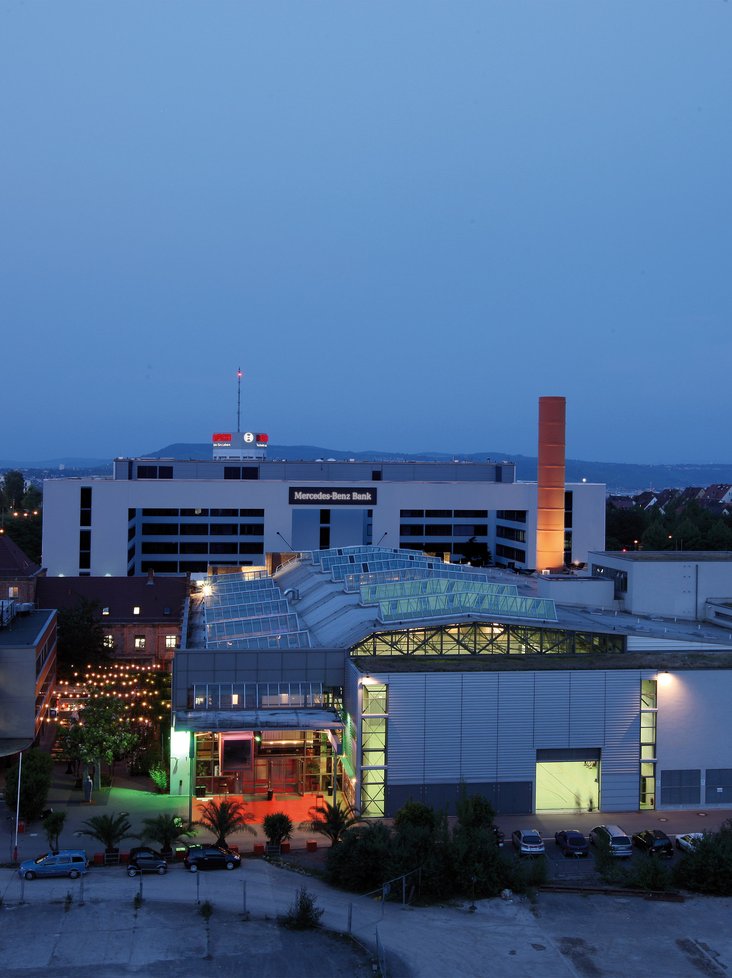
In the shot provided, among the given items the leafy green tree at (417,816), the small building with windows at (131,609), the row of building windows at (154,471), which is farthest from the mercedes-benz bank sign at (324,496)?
the leafy green tree at (417,816)

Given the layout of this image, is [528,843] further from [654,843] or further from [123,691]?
[123,691]

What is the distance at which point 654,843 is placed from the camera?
33469 millimetres

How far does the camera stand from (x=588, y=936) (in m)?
27.4

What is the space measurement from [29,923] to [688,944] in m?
18.7

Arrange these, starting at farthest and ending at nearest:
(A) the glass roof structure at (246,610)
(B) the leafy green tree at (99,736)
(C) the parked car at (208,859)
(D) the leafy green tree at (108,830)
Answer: (A) the glass roof structure at (246,610), (B) the leafy green tree at (99,736), (D) the leafy green tree at (108,830), (C) the parked car at (208,859)

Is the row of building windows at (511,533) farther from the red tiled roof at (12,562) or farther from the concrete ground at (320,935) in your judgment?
the concrete ground at (320,935)

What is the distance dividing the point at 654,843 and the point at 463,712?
27.2ft

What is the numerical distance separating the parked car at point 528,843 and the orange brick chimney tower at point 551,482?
4420cm

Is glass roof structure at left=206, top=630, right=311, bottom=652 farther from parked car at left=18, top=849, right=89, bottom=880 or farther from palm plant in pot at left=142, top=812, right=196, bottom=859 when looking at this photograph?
parked car at left=18, top=849, right=89, bottom=880

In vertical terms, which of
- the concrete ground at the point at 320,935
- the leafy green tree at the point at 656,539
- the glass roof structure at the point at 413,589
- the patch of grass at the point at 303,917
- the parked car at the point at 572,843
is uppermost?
the leafy green tree at the point at 656,539

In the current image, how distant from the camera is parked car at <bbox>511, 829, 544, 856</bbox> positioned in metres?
32.9

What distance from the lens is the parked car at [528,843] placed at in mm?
32938

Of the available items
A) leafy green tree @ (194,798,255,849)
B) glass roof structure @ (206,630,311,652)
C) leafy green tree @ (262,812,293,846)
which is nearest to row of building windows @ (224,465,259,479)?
glass roof structure @ (206,630,311,652)

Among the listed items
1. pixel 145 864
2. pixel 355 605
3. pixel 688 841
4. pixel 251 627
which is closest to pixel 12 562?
pixel 251 627
